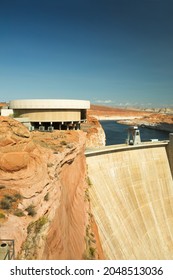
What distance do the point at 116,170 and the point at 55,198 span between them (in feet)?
46.9

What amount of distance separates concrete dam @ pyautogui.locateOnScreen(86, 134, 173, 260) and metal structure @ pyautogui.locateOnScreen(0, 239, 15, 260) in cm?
1240

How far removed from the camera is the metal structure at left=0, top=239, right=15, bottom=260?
18.7 ft

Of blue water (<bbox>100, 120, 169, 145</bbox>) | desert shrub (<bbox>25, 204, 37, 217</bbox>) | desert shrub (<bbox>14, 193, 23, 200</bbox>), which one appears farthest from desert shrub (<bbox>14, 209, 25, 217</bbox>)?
blue water (<bbox>100, 120, 169, 145</bbox>)

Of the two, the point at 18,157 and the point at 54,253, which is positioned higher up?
the point at 18,157

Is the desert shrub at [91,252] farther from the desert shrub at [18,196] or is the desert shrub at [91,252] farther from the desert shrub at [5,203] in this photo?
the desert shrub at [5,203]

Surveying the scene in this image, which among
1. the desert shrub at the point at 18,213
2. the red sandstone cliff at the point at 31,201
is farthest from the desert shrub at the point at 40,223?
the desert shrub at the point at 18,213

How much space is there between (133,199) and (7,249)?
59.2ft

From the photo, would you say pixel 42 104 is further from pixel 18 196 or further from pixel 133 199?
pixel 18 196

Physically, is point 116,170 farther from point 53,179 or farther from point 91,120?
point 91,120

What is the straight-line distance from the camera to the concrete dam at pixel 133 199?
18.7 metres

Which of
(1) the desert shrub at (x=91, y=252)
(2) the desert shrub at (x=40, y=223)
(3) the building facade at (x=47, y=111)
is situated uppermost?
(3) the building facade at (x=47, y=111)

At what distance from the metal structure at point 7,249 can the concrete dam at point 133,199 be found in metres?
12.4

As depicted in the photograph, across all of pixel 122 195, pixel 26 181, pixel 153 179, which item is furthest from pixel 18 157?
pixel 153 179

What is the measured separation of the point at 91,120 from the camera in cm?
5047
